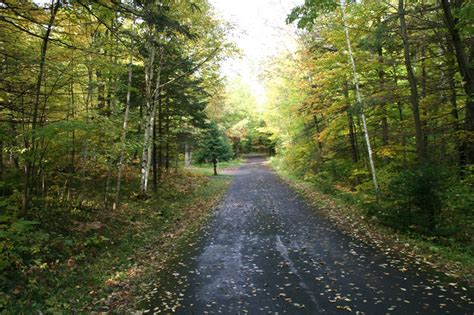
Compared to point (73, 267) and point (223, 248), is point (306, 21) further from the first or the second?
point (73, 267)

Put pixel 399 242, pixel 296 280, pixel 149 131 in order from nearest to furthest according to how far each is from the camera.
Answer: pixel 296 280 < pixel 399 242 < pixel 149 131

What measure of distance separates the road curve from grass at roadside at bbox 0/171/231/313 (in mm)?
655

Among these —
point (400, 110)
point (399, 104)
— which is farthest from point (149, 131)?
point (400, 110)

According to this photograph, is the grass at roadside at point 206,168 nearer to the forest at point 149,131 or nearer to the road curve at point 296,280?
the forest at point 149,131

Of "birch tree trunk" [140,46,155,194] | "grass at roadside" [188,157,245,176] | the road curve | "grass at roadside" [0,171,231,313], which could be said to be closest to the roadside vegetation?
the road curve

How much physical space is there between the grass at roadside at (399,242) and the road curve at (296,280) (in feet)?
1.31

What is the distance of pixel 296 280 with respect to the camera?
236 inches

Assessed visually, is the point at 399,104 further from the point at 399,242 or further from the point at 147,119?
the point at 147,119

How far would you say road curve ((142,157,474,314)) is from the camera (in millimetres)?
4969

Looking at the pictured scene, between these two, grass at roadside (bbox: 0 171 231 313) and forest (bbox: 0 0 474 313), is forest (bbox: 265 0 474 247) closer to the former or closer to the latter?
forest (bbox: 0 0 474 313)

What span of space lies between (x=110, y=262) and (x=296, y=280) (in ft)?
13.2

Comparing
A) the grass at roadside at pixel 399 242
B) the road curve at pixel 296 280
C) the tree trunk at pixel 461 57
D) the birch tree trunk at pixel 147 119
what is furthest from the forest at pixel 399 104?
the birch tree trunk at pixel 147 119

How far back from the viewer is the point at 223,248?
326 inches

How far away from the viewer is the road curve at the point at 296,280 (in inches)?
196
